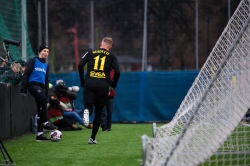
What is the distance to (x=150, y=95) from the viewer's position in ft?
66.2

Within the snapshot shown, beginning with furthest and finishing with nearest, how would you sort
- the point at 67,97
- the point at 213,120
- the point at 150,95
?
the point at 150,95
the point at 67,97
the point at 213,120

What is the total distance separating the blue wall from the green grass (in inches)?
285

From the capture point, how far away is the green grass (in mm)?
8305

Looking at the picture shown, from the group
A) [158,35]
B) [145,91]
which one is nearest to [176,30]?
[158,35]

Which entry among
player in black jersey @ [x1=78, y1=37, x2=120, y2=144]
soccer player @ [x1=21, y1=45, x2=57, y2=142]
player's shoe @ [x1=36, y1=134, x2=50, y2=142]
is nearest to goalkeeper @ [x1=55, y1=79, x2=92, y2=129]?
player's shoe @ [x1=36, y1=134, x2=50, y2=142]

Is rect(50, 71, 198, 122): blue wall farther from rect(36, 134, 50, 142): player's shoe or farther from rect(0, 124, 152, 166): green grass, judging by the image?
rect(36, 134, 50, 142): player's shoe

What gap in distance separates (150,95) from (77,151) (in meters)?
10.6

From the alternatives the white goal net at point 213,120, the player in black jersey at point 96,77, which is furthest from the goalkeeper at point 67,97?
the white goal net at point 213,120

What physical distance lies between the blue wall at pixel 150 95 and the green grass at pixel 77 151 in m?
7.25

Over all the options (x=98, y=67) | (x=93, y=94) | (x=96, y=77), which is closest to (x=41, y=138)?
(x=93, y=94)

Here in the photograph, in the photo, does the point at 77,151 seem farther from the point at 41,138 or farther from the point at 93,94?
the point at 41,138

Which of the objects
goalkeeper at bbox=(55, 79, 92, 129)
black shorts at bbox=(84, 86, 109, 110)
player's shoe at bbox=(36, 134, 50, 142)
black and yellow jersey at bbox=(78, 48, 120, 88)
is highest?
black and yellow jersey at bbox=(78, 48, 120, 88)

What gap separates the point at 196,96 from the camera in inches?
343

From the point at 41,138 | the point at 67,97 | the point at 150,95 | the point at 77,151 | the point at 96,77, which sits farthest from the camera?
the point at 150,95
